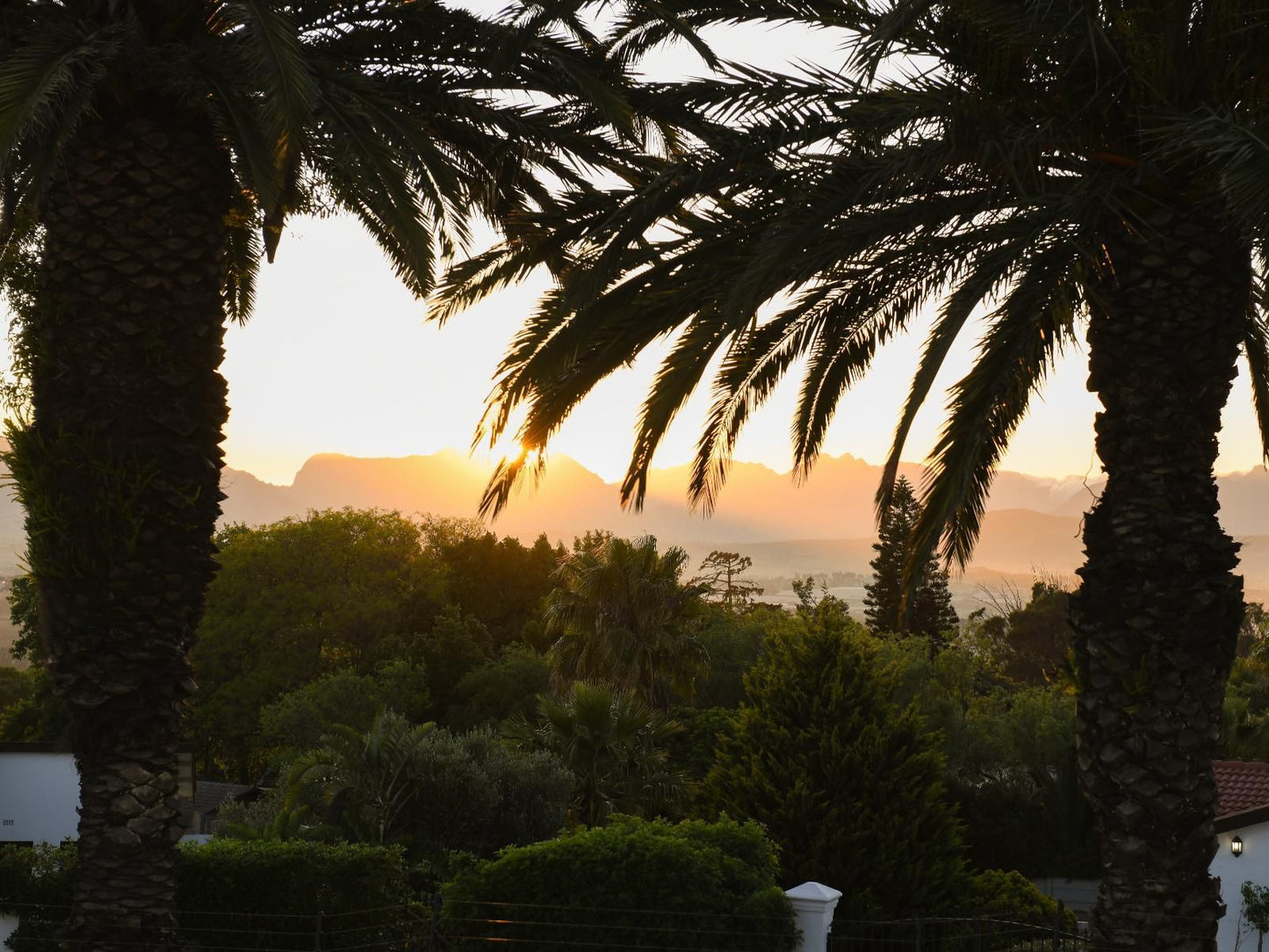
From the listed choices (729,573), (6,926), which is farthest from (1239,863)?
(729,573)

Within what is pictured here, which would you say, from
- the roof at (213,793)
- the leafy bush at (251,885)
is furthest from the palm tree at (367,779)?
the roof at (213,793)

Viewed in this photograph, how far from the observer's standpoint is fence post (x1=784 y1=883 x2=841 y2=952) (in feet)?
A: 48.3

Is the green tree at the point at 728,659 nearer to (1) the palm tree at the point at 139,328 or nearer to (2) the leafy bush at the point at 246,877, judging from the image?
(2) the leafy bush at the point at 246,877

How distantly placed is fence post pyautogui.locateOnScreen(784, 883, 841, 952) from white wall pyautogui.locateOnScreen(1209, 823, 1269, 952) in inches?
573

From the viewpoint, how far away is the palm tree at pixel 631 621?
3900 centimetres

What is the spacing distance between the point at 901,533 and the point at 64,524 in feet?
211

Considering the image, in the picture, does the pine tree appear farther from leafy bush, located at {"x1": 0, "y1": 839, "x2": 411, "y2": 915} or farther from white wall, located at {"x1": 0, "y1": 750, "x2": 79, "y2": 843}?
leafy bush, located at {"x1": 0, "y1": 839, "x2": 411, "y2": 915}

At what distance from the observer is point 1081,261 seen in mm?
10828

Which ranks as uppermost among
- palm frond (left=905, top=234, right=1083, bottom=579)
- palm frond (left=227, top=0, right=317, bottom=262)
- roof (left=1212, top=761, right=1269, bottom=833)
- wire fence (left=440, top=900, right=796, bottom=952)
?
palm frond (left=227, top=0, right=317, bottom=262)

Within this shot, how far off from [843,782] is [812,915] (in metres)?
7.78

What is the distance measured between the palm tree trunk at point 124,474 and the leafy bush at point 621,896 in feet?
16.4

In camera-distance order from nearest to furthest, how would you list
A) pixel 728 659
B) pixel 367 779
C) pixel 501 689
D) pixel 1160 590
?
pixel 1160 590 → pixel 367 779 → pixel 501 689 → pixel 728 659

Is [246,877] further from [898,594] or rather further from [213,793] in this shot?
[898,594]

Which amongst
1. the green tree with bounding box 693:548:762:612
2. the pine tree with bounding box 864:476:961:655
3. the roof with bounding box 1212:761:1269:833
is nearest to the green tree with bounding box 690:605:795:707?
the green tree with bounding box 693:548:762:612
